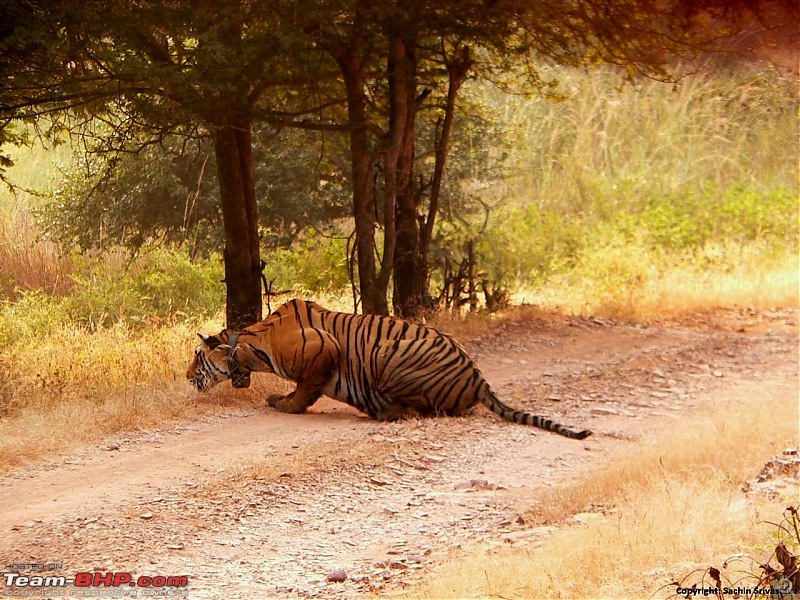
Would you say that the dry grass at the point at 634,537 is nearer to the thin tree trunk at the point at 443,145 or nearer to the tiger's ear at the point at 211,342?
the tiger's ear at the point at 211,342

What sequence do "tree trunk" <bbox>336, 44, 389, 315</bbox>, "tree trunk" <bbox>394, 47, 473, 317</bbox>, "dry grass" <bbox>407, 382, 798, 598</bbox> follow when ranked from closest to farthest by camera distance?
1. "dry grass" <bbox>407, 382, 798, 598</bbox>
2. "tree trunk" <bbox>336, 44, 389, 315</bbox>
3. "tree trunk" <bbox>394, 47, 473, 317</bbox>

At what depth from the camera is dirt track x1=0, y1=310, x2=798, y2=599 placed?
16.4 ft

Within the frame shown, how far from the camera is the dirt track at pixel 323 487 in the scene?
197 inches

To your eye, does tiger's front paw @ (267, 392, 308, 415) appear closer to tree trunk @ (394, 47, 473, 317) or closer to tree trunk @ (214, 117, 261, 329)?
tree trunk @ (214, 117, 261, 329)

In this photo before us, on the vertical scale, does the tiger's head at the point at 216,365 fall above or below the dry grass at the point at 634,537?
above

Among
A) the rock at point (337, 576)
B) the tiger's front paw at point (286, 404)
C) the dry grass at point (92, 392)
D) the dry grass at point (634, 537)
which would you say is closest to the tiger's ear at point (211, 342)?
the dry grass at point (92, 392)

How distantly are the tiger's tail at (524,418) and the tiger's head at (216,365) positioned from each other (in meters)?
1.70

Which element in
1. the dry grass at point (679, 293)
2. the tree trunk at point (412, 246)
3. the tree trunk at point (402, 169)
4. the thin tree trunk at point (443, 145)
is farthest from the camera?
the dry grass at point (679, 293)

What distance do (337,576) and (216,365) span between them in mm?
3705

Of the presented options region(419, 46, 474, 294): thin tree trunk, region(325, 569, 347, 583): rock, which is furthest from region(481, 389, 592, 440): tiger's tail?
region(419, 46, 474, 294): thin tree trunk

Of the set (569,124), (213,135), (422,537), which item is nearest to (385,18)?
(213,135)

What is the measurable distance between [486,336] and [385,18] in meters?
3.18

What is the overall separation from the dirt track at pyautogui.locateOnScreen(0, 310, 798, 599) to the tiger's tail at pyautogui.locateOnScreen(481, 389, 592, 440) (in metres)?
0.07

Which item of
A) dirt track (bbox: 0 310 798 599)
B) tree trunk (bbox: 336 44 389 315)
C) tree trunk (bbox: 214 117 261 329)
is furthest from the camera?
tree trunk (bbox: 214 117 261 329)
